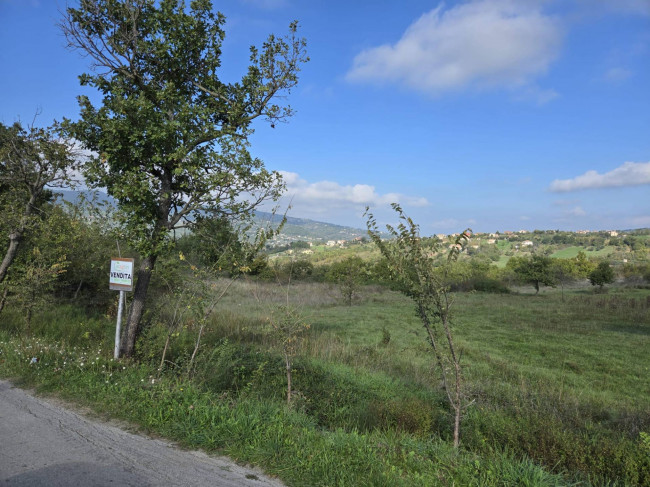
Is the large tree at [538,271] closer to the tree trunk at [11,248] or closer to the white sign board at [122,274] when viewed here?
the white sign board at [122,274]

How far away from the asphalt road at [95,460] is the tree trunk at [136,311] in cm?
307

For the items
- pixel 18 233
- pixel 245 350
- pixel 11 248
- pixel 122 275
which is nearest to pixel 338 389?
pixel 245 350

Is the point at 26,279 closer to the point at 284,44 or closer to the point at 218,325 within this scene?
the point at 218,325

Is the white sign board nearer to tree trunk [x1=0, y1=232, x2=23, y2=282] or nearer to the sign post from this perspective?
the sign post

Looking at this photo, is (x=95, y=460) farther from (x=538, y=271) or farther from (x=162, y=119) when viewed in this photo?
(x=538, y=271)

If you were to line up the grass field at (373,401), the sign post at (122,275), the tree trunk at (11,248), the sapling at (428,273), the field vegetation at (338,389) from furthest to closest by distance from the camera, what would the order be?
the tree trunk at (11,248) < the sign post at (122,275) < the sapling at (428,273) < the field vegetation at (338,389) < the grass field at (373,401)

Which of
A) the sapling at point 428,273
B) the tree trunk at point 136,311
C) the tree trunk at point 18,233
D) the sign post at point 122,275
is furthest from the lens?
the tree trunk at point 18,233

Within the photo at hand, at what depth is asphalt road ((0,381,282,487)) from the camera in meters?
3.54

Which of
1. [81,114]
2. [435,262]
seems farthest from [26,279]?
[435,262]

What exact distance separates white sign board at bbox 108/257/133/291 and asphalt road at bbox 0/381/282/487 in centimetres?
291

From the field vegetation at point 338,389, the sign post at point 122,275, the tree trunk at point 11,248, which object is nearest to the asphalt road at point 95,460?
the field vegetation at point 338,389

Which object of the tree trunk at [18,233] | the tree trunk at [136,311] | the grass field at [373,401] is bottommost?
the grass field at [373,401]

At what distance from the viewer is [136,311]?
26.9 feet

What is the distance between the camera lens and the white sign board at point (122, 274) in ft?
24.5
